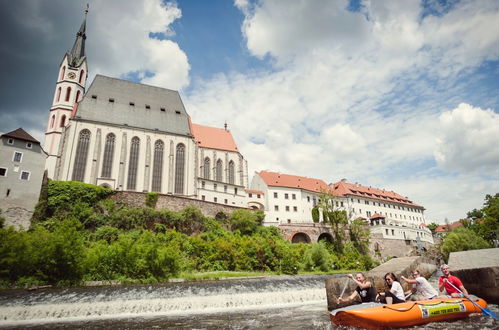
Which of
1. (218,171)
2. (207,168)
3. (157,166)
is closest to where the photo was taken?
(157,166)

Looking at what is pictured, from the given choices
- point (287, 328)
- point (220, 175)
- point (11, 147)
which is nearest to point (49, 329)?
point (287, 328)

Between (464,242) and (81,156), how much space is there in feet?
184

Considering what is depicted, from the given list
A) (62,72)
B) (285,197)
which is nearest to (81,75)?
(62,72)

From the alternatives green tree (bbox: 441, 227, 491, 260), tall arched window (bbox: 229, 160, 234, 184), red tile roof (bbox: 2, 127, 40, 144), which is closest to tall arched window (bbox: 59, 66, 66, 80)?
red tile roof (bbox: 2, 127, 40, 144)

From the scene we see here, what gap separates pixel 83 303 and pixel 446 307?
1401 centimetres

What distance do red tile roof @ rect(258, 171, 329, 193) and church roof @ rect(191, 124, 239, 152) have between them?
7792mm

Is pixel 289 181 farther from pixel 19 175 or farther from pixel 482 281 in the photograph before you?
pixel 482 281

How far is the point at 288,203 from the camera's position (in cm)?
5503

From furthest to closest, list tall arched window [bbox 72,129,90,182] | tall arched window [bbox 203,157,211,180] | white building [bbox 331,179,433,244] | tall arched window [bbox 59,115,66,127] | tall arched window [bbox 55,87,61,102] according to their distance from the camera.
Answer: white building [bbox 331,179,433,244]
tall arched window [bbox 203,157,211,180]
tall arched window [bbox 55,87,61,102]
tall arched window [bbox 59,115,66,127]
tall arched window [bbox 72,129,90,182]

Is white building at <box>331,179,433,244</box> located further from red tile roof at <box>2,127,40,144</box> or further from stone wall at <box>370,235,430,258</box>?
red tile roof at <box>2,127,40,144</box>

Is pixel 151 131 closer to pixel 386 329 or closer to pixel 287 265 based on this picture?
pixel 287 265

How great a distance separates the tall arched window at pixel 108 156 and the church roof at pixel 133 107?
250 cm

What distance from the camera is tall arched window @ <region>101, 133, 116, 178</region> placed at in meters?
43.1

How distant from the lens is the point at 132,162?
149 feet
